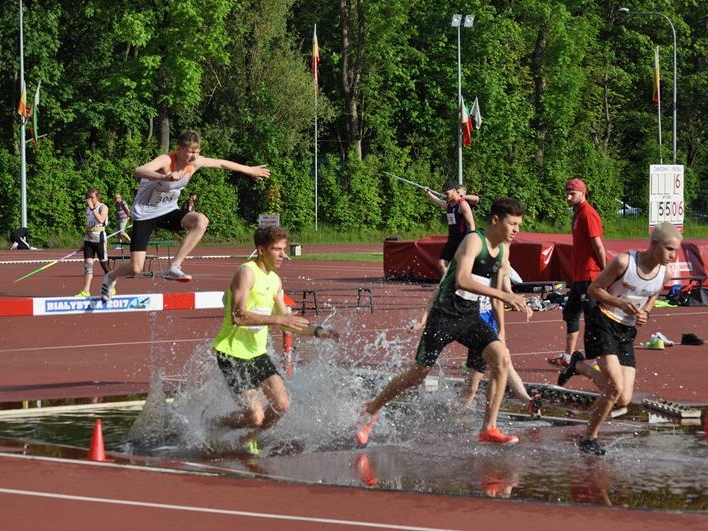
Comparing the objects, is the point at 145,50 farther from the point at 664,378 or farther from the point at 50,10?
the point at 664,378

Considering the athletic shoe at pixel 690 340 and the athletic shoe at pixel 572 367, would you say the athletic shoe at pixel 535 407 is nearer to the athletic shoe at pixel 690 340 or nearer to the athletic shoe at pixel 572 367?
the athletic shoe at pixel 572 367

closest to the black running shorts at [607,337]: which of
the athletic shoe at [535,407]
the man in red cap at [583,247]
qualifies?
the athletic shoe at [535,407]

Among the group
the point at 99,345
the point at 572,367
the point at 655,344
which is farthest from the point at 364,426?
the point at 99,345

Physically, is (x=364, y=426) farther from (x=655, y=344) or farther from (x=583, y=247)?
(x=655, y=344)

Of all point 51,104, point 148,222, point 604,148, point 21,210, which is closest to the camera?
point 148,222

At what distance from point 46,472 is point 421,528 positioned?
2766 mm

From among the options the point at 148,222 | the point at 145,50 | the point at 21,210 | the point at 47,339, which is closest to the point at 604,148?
the point at 145,50

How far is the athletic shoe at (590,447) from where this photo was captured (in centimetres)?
895

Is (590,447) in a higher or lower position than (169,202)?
lower

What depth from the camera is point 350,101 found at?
189ft

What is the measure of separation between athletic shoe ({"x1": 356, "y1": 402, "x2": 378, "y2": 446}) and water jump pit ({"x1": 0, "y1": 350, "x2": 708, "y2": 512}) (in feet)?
0.22

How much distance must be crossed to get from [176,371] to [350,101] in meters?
44.8

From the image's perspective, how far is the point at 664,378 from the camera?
13320 millimetres

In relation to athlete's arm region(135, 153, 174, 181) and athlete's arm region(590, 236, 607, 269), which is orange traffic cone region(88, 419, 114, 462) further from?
athlete's arm region(590, 236, 607, 269)
